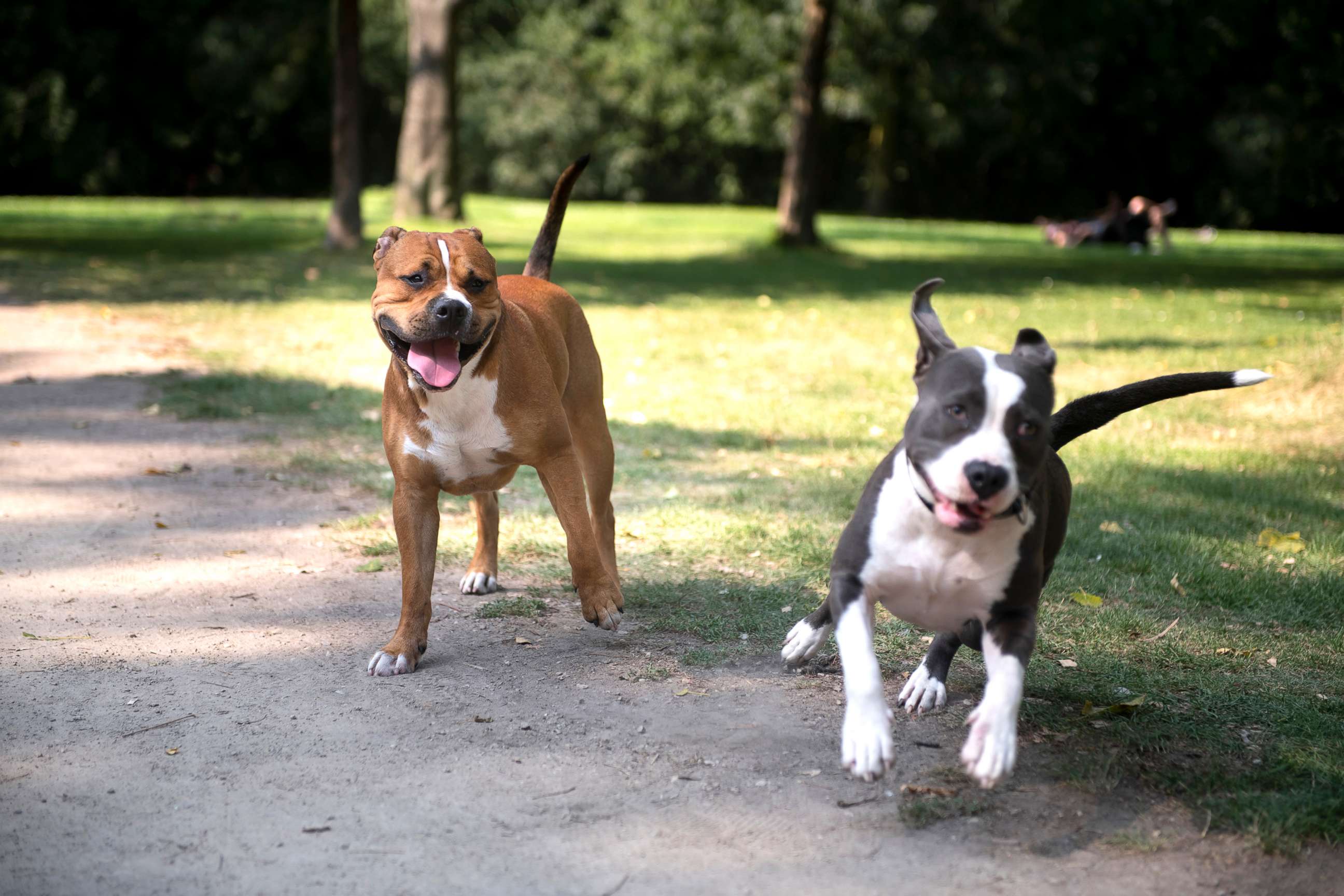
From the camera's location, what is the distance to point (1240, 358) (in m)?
10.9

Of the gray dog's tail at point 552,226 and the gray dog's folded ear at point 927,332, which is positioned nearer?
the gray dog's folded ear at point 927,332

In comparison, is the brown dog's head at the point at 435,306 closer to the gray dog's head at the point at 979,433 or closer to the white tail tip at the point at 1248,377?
the gray dog's head at the point at 979,433

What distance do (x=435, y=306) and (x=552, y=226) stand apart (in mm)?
1486

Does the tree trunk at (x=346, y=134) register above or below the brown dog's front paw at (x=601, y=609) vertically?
above

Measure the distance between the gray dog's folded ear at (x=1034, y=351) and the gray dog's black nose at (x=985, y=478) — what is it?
16.3 inches

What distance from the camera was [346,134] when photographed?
59.7ft

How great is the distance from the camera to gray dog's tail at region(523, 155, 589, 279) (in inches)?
212

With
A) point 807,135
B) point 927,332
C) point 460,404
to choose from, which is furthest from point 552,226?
point 807,135

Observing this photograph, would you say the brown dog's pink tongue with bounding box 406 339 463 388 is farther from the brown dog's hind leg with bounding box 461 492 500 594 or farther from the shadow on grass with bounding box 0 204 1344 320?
the shadow on grass with bounding box 0 204 1344 320

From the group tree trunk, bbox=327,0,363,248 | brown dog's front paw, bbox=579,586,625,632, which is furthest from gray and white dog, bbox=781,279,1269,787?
tree trunk, bbox=327,0,363,248

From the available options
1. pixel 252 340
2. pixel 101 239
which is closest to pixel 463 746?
pixel 252 340

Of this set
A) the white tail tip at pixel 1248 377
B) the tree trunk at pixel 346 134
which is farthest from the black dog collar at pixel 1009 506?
the tree trunk at pixel 346 134

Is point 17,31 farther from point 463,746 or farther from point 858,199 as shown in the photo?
point 858,199

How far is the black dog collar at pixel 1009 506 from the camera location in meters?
3.30
